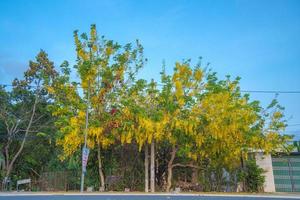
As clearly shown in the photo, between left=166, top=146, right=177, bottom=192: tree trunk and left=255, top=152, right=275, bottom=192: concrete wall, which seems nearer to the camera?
left=166, top=146, right=177, bottom=192: tree trunk

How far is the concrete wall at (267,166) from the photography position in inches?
734

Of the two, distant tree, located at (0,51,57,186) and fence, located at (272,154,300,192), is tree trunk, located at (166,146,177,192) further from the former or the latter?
distant tree, located at (0,51,57,186)

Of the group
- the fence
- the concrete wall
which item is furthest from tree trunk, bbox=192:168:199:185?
the fence

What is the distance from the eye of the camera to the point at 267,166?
1908 cm

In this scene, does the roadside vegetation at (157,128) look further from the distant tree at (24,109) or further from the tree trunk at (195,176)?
the distant tree at (24,109)

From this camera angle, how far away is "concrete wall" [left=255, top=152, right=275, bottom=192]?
18641mm

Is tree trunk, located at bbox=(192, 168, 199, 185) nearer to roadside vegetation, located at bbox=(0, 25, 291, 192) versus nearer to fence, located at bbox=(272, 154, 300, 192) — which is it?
roadside vegetation, located at bbox=(0, 25, 291, 192)

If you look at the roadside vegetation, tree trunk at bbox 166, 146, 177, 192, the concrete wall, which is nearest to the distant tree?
the roadside vegetation

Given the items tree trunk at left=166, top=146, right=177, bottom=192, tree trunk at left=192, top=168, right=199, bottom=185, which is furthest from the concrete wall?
tree trunk at left=166, top=146, right=177, bottom=192

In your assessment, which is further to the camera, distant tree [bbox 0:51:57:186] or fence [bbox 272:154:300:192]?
distant tree [bbox 0:51:57:186]

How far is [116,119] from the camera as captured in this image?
17.5m

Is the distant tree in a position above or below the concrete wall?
above

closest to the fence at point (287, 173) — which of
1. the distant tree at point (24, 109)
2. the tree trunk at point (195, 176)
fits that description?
the tree trunk at point (195, 176)

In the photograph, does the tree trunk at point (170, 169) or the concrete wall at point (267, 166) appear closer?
the tree trunk at point (170, 169)
